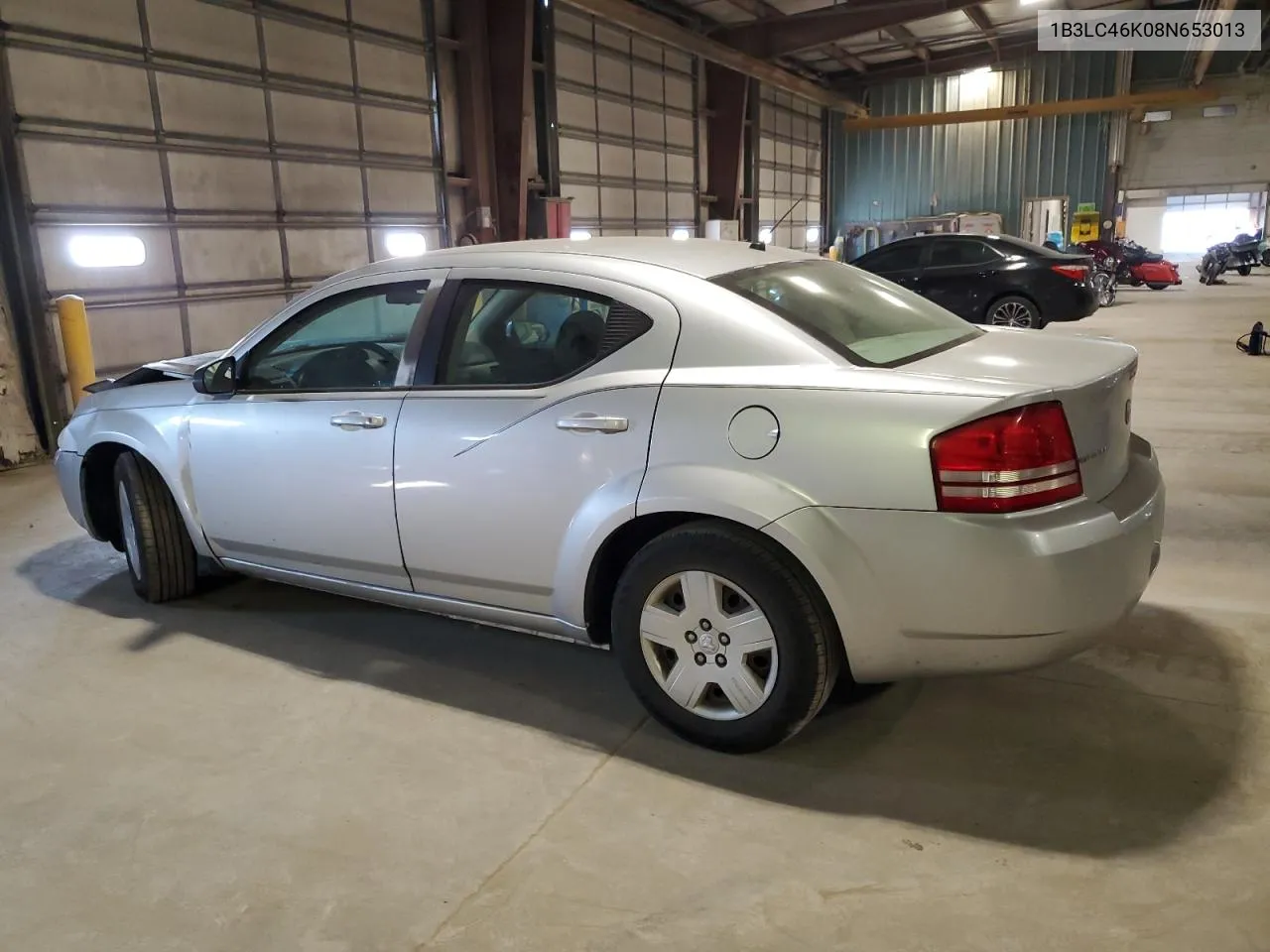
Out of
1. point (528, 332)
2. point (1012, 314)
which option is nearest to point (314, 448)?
point (528, 332)

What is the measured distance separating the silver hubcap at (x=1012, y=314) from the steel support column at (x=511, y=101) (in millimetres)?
6014

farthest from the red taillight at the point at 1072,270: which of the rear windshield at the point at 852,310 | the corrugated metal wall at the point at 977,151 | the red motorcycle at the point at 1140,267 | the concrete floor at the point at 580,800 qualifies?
the corrugated metal wall at the point at 977,151

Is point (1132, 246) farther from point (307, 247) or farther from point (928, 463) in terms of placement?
point (928, 463)

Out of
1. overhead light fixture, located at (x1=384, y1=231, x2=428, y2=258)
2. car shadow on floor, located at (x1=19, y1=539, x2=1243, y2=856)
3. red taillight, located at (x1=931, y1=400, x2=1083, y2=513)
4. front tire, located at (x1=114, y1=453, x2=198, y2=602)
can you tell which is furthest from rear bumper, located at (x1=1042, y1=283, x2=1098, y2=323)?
front tire, located at (x1=114, y1=453, x2=198, y2=602)

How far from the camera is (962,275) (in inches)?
423

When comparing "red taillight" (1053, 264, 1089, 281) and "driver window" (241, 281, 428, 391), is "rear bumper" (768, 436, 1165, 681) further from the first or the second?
"red taillight" (1053, 264, 1089, 281)

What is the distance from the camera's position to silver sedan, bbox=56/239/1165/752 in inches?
87.4

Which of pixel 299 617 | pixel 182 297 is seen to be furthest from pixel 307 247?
pixel 299 617

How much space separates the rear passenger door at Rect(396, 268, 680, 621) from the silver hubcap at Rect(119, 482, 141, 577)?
60.5 inches

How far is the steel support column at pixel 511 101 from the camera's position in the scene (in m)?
11.6

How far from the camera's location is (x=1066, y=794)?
7.75ft

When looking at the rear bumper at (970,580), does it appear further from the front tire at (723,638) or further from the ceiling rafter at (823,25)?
Answer: the ceiling rafter at (823,25)

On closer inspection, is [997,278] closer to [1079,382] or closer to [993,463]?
[1079,382]

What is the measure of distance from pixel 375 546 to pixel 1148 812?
7.68ft
